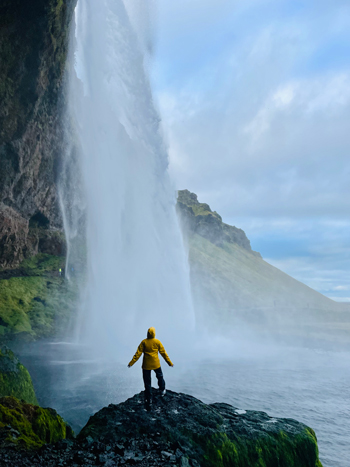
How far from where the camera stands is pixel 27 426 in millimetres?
7777

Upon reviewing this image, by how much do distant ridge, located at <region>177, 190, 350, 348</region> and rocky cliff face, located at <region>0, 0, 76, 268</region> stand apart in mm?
27934

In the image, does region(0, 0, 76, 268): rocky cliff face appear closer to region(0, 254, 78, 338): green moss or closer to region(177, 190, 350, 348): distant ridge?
region(0, 254, 78, 338): green moss

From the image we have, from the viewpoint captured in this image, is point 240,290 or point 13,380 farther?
point 240,290

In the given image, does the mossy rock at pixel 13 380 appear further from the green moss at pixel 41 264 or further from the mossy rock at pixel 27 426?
the green moss at pixel 41 264

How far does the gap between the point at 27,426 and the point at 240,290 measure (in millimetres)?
106999

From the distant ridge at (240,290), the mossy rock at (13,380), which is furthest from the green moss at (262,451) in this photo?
the distant ridge at (240,290)

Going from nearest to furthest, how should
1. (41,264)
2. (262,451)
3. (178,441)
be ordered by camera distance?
1. (178,441)
2. (262,451)
3. (41,264)

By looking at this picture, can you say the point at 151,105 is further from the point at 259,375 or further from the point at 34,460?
the point at 34,460

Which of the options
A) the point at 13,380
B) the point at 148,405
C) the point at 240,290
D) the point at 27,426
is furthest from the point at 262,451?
the point at 240,290

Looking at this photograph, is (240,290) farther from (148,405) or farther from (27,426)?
(27,426)

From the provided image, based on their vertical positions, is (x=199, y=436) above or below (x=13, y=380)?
below

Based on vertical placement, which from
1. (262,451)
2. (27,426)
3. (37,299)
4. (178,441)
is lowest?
(262,451)

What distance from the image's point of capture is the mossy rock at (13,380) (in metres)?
11.7

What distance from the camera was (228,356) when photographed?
93.8ft
